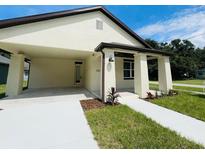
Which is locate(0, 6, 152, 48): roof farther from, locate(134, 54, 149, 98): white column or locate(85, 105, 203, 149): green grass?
locate(85, 105, 203, 149): green grass

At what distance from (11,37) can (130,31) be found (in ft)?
29.0

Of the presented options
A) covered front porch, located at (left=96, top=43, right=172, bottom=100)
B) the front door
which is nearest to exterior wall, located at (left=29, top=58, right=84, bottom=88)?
the front door

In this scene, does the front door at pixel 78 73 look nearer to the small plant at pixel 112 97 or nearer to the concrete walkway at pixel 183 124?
the small plant at pixel 112 97

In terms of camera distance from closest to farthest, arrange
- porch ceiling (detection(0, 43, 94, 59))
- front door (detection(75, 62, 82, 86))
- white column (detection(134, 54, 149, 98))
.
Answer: porch ceiling (detection(0, 43, 94, 59))
white column (detection(134, 54, 149, 98))
front door (detection(75, 62, 82, 86))

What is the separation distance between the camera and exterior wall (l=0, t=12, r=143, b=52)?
666 cm

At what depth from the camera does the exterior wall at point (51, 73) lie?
12789 mm

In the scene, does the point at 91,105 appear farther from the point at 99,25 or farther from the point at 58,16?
the point at 99,25

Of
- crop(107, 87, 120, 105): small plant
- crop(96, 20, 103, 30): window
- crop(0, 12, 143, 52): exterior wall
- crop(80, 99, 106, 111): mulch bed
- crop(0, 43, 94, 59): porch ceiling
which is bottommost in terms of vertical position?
crop(80, 99, 106, 111): mulch bed

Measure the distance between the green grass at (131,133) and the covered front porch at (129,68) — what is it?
250cm

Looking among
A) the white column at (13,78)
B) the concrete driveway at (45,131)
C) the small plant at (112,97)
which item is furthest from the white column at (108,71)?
the white column at (13,78)

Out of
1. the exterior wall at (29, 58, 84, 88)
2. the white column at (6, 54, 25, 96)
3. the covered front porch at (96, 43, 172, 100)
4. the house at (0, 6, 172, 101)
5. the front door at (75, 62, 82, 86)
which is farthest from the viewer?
the front door at (75, 62, 82, 86)

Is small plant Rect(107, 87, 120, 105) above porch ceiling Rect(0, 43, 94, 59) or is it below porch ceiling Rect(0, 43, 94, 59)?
below

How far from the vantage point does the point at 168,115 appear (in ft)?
16.4
